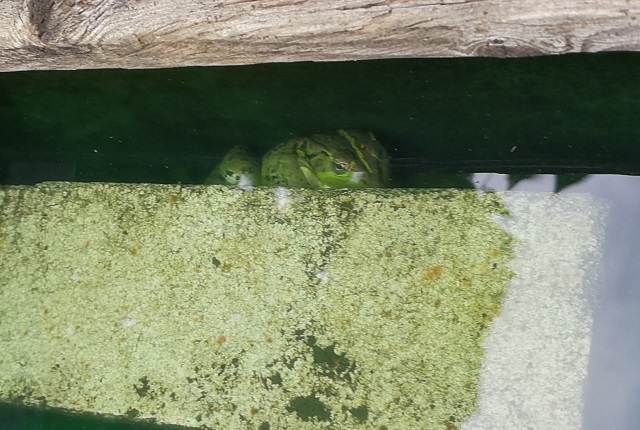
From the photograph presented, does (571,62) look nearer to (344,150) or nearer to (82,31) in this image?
(344,150)

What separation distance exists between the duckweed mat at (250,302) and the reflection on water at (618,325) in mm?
265

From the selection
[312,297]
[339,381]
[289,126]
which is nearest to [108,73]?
[289,126]

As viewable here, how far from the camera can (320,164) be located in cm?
186

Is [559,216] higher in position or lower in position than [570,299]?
higher

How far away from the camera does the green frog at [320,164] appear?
6.04 ft

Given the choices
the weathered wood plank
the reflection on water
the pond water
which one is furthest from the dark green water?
the weathered wood plank

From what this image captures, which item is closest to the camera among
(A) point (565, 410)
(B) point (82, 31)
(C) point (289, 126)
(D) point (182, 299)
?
(B) point (82, 31)

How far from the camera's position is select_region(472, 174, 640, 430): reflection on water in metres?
1.62

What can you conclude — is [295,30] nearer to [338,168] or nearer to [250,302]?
[338,168]

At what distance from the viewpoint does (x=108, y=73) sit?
6.70 feet

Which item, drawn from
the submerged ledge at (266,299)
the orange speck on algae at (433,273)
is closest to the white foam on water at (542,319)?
the submerged ledge at (266,299)

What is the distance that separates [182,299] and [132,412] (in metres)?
0.34

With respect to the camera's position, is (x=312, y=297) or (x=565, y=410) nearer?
(x=565, y=410)

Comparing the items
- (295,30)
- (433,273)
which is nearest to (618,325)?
(433,273)
